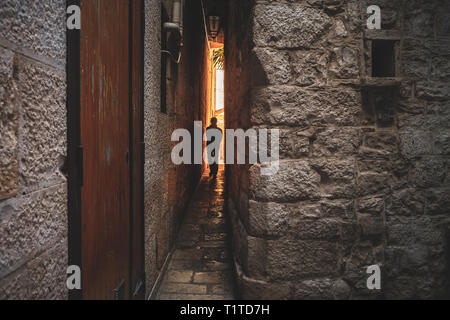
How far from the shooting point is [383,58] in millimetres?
2326

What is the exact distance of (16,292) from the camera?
0.85m

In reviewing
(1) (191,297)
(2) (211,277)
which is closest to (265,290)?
(1) (191,297)

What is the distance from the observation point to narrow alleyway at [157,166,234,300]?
263 cm

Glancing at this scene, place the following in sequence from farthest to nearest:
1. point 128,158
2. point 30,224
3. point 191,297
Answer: point 191,297 → point 128,158 → point 30,224

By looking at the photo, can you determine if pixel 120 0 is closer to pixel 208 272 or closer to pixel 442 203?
pixel 208 272

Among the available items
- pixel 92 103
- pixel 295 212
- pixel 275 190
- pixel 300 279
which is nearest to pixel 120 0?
pixel 92 103

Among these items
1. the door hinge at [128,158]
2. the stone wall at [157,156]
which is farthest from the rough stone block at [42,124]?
the stone wall at [157,156]

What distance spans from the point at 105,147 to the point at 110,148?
3.2 inches

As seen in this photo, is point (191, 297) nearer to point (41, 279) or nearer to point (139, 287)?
point (139, 287)

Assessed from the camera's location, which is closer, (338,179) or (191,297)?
(338,179)

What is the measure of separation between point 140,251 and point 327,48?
2.19 m

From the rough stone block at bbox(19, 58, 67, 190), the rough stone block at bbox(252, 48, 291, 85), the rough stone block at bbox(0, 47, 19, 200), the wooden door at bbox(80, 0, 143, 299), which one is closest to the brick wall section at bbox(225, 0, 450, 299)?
the rough stone block at bbox(252, 48, 291, 85)

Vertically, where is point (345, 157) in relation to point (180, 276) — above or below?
above

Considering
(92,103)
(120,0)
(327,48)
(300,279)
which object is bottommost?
(300,279)
